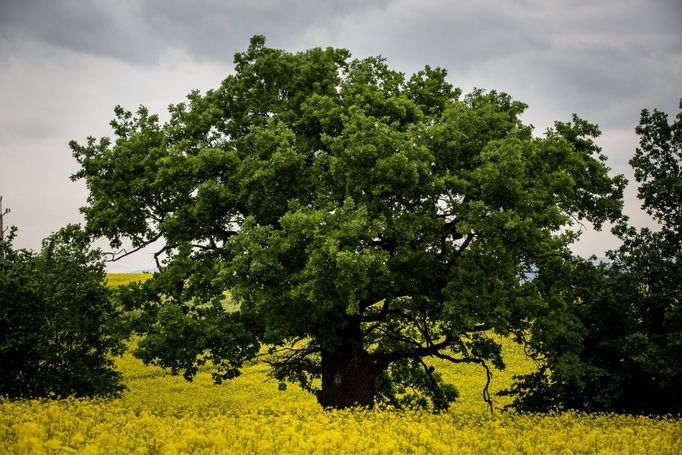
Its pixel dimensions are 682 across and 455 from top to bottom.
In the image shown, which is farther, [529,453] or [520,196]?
[520,196]

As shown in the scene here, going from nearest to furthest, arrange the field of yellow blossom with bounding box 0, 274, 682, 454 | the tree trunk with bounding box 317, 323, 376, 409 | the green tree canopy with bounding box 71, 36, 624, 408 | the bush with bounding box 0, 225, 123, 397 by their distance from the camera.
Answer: the field of yellow blossom with bounding box 0, 274, 682, 454 < the green tree canopy with bounding box 71, 36, 624, 408 < the bush with bounding box 0, 225, 123, 397 < the tree trunk with bounding box 317, 323, 376, 409

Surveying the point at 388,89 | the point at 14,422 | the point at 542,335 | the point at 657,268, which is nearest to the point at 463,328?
the point at 542,335

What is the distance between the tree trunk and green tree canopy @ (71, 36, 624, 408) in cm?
7

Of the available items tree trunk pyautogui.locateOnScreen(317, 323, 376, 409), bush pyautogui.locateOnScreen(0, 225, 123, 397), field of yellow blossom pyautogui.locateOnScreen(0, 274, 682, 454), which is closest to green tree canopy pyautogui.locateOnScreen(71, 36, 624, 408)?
tree trunk pyautogui.locateOnScreen(317, 323, 376, 409)

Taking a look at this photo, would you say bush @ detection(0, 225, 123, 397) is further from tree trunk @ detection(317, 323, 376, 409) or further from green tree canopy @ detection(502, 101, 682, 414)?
green tree canopy @ detection(502, 101, 682, 414)

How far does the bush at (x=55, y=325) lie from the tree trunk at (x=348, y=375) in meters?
7.66

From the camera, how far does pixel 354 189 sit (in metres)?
17.7

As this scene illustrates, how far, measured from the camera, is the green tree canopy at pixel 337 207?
1669 centimetres

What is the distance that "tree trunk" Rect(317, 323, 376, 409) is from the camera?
66.7 feet

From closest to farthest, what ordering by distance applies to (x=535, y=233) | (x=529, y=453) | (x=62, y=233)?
(x=529, y=453)
(x=535, y=233)
(x=62, y=233)

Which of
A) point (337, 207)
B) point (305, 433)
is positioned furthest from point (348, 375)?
point (305, 433)

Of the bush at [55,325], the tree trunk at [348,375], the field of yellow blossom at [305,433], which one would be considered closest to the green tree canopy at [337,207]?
the tree trunk at [348,375]

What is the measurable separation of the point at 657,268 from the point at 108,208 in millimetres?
19993

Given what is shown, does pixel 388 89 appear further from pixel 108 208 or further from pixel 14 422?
pixel 14 422
